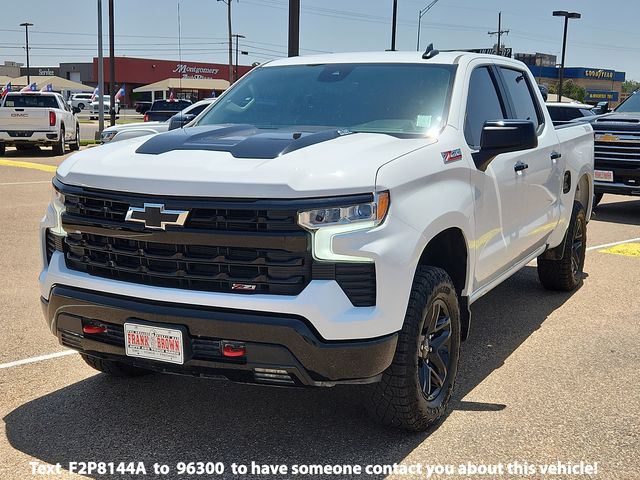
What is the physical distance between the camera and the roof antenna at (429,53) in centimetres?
486

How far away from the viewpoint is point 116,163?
3.60 m

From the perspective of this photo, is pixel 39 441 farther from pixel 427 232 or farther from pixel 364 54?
pixel 364 54

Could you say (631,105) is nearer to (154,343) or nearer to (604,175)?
(604,175)

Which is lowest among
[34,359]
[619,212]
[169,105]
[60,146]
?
[60,146]

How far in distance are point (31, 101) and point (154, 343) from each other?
20420mm

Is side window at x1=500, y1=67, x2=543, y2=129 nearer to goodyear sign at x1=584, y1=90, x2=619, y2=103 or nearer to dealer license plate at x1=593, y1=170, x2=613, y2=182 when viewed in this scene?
dealer license plate at x1=593, y1=170, x2=613, y2=182

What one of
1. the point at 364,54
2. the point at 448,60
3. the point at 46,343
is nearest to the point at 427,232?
the point at 448,60

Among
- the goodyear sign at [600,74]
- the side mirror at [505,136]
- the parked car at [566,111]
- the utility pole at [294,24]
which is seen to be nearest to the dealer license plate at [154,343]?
the side mirror at [505,136]

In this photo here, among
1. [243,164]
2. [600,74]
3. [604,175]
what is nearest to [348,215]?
[243,164]

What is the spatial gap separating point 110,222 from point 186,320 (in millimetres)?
593

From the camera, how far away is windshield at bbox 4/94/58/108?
2161 centimetres

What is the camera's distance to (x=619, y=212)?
12.8 m

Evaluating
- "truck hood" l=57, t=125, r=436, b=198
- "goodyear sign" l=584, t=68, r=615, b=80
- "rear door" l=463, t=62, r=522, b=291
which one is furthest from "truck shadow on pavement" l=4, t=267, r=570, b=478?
"goodyear sign" l=584, t=68, r=615, b=80

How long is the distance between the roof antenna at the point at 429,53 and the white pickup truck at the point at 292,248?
15.6 inches
